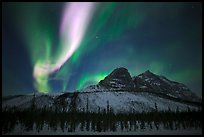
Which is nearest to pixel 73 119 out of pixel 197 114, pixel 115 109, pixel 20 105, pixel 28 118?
pixel 28 118

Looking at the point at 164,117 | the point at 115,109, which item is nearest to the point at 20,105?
the point at 115,109

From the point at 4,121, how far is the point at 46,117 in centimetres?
2498

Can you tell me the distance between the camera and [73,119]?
82688 millimetres

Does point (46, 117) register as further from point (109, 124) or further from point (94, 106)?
point (94, 106)

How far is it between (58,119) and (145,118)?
48.1m

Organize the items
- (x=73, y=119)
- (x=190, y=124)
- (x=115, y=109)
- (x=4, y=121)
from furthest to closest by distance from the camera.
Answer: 1. (x=115, y=109)
2. (x=190, y=124)
3. (x=73, y=119)
4. (x=4, y=121)

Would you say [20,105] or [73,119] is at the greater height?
[20,105]

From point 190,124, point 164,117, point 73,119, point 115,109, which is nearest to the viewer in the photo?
point 73,119

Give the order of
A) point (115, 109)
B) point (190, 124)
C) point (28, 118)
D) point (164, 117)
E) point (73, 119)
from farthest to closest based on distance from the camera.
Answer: point (115, 109) → point (164, 117) → point (190, 124) → point (73, 119) → point (28, 118)

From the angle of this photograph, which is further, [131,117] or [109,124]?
[131,117]

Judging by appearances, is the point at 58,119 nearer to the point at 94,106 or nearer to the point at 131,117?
the point at 131,117

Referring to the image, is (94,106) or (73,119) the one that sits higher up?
(94,106)

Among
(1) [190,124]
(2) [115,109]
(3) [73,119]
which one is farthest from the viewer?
(2) [115,109]

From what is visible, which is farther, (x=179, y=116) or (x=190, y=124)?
(x=179, y=116)
